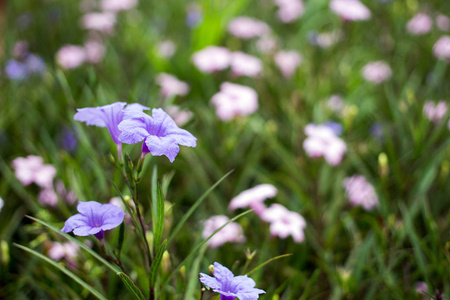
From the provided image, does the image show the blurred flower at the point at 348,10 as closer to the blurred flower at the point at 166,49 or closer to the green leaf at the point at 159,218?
the blurred flower at the point at 166,49

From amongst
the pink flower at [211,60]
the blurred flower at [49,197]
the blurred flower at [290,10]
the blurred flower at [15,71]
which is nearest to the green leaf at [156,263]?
the blurred flower at [49,197]

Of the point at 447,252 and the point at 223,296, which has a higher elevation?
the point at 223,296

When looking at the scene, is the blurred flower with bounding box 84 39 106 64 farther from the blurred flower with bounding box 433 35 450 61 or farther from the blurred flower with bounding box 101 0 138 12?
the blurred flower with bounding box 433 35 450 61

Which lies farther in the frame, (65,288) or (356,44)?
(356,44)

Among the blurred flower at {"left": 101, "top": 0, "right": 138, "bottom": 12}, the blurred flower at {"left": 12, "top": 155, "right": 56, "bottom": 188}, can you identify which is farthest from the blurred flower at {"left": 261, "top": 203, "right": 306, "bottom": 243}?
the blurred flower at {"left": 101, "top": 0, "right": 138, "bottom": 12}

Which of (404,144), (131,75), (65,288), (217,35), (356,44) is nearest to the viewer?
(65,288)

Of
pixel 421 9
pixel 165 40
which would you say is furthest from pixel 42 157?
pixel 421 9

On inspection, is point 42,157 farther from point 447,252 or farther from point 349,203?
point 447,252
